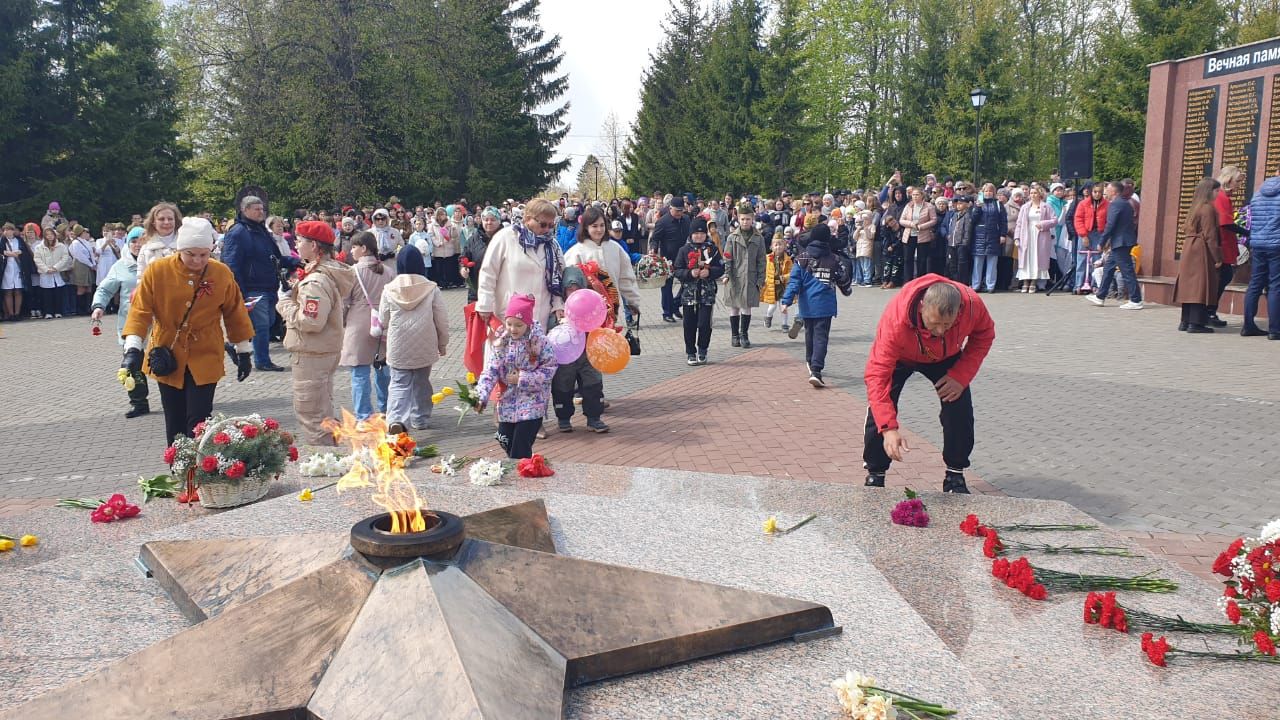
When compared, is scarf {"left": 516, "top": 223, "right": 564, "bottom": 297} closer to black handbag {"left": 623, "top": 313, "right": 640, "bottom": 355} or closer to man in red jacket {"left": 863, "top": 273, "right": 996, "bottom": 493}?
black handbag {"left": 623, "top": 313, "right": 640, "bottom": 355}

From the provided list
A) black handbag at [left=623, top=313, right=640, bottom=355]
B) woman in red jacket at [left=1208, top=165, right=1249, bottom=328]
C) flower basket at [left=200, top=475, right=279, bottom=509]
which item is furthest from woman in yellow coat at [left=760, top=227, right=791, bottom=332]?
flower basket at [left=200, top=475, right=279, bottom=509]

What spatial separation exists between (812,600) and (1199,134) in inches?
574

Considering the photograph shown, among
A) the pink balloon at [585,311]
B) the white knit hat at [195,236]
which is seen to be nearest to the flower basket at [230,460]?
the white knit hat at [195,236]

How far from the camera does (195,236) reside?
20.3ft

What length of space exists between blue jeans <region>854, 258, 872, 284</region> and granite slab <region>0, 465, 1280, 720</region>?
1692 centimetres

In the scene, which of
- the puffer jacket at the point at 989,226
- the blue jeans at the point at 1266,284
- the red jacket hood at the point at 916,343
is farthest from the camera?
the puffer jacket at the point at 989,226

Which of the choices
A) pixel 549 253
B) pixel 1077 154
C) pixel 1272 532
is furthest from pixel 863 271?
pixel 1272 532

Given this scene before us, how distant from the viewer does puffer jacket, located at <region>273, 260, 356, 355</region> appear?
756 cm

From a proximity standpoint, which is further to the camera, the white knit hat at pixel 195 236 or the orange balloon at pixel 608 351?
the orange balloon at pixel 608 351

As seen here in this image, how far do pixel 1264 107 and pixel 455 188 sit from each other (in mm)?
30461

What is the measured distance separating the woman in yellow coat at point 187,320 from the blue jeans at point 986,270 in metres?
15.6

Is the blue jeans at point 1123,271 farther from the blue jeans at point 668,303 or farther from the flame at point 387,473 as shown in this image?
the flame at point 387,473

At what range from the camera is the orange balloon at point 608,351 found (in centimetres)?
719

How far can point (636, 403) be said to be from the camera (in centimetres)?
956
